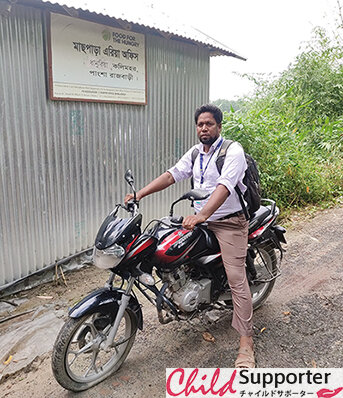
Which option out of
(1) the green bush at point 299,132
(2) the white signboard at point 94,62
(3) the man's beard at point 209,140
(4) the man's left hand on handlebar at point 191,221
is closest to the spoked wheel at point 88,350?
(4) the man's left hand on handlebar at point 191,221

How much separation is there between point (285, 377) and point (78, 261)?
2992 mm

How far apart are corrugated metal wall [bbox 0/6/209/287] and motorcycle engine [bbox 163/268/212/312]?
209cm

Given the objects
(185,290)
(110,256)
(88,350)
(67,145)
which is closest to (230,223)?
(185,290)

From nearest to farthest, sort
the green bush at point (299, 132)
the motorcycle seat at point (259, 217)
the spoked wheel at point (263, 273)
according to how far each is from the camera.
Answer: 1. the motorcycle seat at point (259, 217)
2. the spoked wheel at point (263, 273)
3. the green bush at point (299, 132)

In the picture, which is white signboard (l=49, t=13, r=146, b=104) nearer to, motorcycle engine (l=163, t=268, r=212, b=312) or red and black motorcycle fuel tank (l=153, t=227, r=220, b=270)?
red and black motorcycle fuel tank (l=153, t=227, r=220, b=270)

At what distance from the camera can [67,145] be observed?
430 centimetres

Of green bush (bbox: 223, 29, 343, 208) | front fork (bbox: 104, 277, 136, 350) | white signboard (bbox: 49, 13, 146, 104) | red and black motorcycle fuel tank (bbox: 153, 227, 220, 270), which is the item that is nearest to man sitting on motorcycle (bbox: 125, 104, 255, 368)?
red and black motorcycle fuel tank (bbox: 153, 227, 220, 270)

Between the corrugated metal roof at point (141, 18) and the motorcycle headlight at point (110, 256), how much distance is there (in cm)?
274

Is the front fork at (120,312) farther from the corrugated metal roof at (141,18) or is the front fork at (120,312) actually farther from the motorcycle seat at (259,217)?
the corrugated metal roof at (141,18)

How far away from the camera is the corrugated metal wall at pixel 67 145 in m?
3.77

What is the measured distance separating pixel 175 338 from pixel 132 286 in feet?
3.04

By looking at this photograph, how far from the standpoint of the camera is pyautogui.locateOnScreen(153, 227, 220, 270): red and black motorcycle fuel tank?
8.60 feet

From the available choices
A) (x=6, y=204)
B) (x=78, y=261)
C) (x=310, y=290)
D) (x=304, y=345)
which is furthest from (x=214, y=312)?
(x=6, y=204)

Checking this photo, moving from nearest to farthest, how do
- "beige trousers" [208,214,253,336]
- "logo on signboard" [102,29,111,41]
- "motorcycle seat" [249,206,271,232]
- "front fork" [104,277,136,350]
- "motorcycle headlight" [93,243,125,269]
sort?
"motorcycle headlight" [93,243,125,269]
"front fork" [104,277,136,350]
"beige trousers" [208,214,253,336]
"motorcycle seat" [249,206,271,232]
"logo on signboard" [102,29,111,41]
